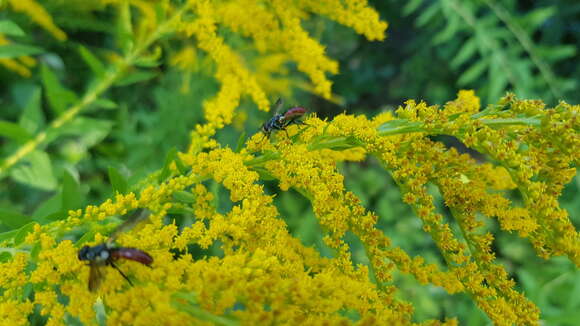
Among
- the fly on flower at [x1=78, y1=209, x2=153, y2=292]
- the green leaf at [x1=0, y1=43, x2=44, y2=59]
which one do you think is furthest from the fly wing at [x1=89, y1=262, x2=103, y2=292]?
the green leaf at [x1=0, y1=43, x2=44, y2=59]

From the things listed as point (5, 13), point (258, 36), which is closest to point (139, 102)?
point (5, 13)

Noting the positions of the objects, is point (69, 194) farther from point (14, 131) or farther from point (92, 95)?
point (92, 95)

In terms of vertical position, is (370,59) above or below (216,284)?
above

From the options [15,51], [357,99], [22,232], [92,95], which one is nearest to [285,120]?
[22,232]

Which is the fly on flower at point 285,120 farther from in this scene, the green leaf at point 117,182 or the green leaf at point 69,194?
the green leaf at point 69,194

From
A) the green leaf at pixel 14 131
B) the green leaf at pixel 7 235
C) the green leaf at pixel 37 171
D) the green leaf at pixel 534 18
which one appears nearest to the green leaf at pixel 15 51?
the green leaf at pixel 14 131

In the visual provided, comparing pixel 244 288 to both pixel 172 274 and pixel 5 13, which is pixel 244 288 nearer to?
pixel 172 274
